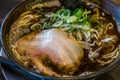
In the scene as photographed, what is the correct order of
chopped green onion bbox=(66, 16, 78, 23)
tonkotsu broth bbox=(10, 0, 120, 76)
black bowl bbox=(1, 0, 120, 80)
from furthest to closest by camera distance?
chopped green onion bbox=(66, 16, 78, 23)
tonkotsu broth bbox=(10, 0, 120, 76)
black bowl bbox=(1, 0, 120, 80)

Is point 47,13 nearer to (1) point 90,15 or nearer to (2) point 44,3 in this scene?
(2) point 44,3

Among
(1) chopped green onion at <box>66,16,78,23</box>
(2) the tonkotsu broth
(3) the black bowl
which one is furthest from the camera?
(1) chopped green onion at <box>66,16,78,23</box>

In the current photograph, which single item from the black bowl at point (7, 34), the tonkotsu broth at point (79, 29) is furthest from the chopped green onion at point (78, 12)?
the black bowl at point (7, 34)

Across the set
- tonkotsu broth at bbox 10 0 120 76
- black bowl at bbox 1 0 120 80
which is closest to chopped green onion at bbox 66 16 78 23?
tonkotsu broth at bbox 10 0 120 76

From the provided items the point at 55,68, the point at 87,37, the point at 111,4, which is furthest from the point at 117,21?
the point at 55,68

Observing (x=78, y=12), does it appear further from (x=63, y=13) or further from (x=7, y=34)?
(x=7, y=34)

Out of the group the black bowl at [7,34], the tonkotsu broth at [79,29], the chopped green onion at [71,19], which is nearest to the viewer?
the black bowl at [7,34]

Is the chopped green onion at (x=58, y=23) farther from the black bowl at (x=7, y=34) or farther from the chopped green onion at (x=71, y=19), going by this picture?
the black bowl at (x=7, y=34)

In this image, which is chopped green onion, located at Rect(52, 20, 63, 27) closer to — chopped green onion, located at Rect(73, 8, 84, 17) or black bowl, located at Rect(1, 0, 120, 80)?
chopped green onion, located at Rect(73, 8, 84, 17)
